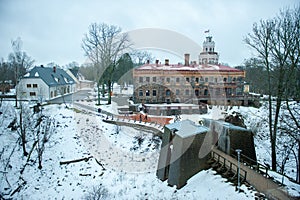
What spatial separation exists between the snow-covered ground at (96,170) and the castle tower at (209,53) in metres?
24.6

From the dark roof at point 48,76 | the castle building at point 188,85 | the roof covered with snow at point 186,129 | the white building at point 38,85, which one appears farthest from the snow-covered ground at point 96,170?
the dark roof at point 48,76

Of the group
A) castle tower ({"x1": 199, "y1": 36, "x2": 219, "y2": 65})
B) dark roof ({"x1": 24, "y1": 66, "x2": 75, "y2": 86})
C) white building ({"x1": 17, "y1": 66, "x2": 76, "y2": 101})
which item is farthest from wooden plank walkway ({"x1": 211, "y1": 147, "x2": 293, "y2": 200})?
castle tower ({"x1": 199, "y1": 36, "x2": 219, "y2": 65})

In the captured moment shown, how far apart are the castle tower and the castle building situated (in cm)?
664

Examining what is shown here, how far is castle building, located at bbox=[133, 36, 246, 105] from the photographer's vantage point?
29.3 m

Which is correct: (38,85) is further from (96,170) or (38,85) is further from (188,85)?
(96,170)

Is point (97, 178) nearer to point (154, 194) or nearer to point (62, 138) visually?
point (154, 194)

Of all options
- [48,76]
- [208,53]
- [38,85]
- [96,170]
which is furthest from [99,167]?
[208,53]

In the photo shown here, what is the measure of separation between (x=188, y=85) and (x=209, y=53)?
35.7 feet

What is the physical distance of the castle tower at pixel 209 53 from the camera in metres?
36.8

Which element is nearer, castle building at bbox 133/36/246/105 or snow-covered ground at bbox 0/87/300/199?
snow-covered ground at bbox 0/87/300/199

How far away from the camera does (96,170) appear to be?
12836 mm

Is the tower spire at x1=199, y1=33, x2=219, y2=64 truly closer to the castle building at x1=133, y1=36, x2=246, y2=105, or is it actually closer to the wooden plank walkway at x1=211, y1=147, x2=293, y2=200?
the castle building at x1=133, y1=36, x2=246, y2=105

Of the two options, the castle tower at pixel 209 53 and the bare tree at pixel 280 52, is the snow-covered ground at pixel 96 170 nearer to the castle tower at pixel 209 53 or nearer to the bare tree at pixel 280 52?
the bare tree at pixel 280 52

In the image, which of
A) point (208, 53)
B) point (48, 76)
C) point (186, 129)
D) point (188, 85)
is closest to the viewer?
point (186, 129)
